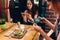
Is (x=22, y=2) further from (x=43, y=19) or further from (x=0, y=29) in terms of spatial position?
(x=0, y=29)

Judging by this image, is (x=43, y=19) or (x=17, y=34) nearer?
(x=17, y=34)

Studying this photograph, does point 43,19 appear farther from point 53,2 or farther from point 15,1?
point 53,2

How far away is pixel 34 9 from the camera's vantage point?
7.36ft

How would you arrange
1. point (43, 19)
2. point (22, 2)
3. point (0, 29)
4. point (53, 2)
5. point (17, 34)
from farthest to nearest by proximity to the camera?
point (22, 2)
point (43, 19)
point (0, 29)
point (17, 34)
point (53, 2)

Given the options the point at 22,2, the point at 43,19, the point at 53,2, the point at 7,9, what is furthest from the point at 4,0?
the point at 53,2

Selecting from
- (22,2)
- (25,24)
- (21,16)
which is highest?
(22,2)

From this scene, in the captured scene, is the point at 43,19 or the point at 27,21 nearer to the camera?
the point at 43,19

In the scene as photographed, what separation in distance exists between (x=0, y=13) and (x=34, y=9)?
1.93 ft

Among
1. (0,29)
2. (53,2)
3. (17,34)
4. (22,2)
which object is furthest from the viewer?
(22,2)

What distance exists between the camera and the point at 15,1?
2.23 metres

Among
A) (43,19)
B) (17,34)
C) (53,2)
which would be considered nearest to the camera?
(53,2)

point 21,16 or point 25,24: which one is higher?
point 21,16

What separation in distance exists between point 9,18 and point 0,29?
456 mm

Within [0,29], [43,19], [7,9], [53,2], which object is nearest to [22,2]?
[7,9]
